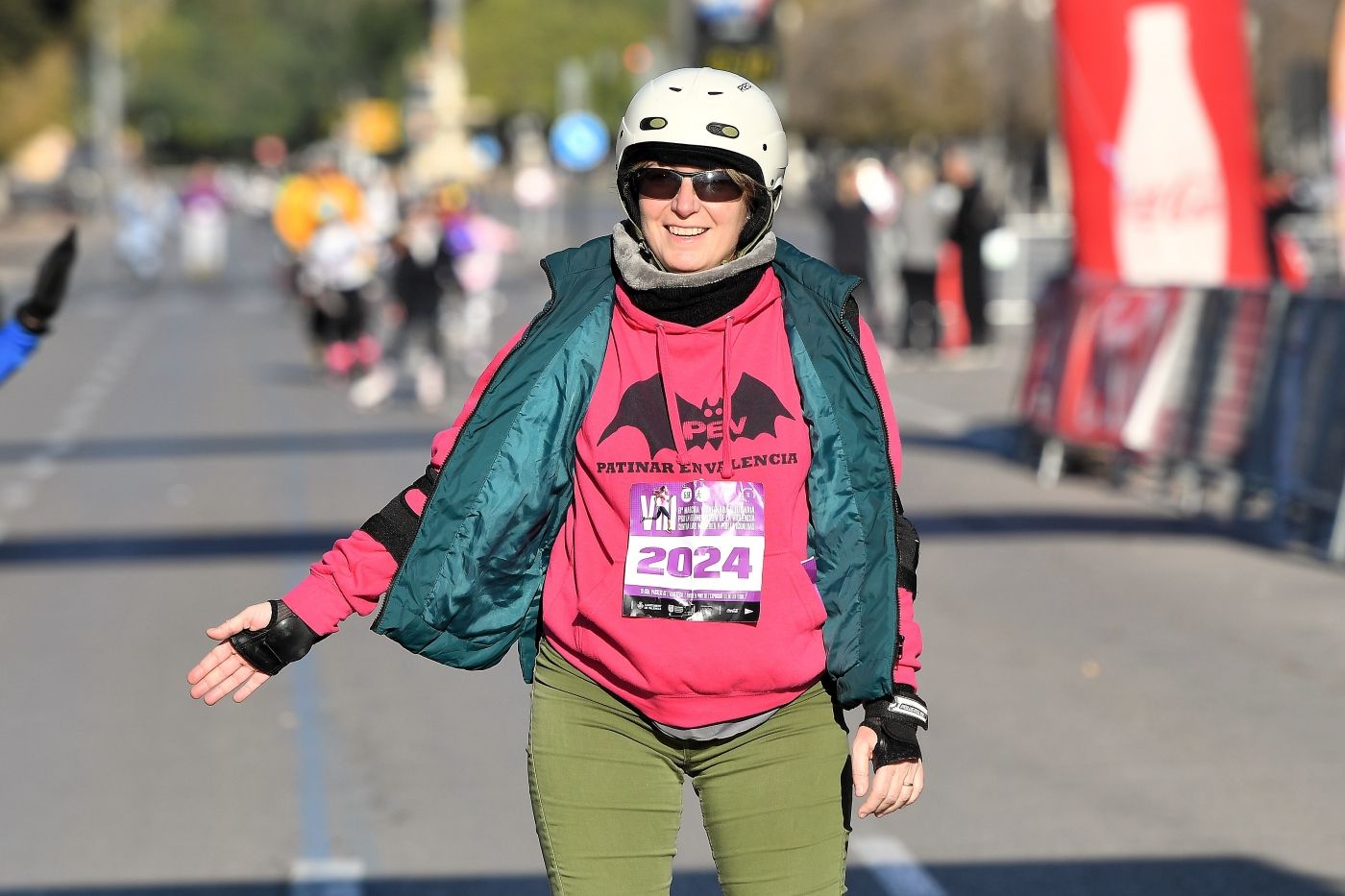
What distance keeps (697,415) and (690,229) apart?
0.28m

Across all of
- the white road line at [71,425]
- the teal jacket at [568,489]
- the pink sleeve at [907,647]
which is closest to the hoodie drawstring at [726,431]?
the teal jacket at [568,489]

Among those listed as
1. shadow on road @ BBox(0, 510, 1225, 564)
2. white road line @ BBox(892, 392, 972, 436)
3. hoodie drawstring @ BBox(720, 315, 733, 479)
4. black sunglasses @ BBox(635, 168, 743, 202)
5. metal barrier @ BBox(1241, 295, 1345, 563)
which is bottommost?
white road line @ BBox(892, 392, 972, 436)

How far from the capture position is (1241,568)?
11.0m

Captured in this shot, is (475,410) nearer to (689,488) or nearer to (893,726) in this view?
(689,488)

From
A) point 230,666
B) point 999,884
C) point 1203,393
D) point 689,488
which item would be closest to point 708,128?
point 689,488

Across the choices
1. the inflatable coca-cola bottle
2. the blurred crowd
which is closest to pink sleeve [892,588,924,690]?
the inflatable coca-cola bottle

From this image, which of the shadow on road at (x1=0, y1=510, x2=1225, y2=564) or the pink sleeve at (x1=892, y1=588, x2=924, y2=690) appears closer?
the pink sleeve at (x1=892, y1=588, x2=924, y2=690)

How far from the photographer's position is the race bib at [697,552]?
344cm

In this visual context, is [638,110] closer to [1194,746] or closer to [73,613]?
[1194,746]

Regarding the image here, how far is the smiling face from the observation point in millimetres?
3510

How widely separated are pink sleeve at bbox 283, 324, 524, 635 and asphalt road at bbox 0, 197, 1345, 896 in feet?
8.29

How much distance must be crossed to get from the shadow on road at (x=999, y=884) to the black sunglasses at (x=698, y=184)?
279 cm

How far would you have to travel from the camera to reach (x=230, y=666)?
360 centimetres

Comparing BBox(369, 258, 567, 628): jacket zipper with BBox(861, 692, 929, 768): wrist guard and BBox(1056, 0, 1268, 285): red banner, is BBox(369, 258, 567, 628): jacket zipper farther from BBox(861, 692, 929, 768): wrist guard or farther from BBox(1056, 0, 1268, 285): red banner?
BBox(1056, 0, 1268, 285): red banner
